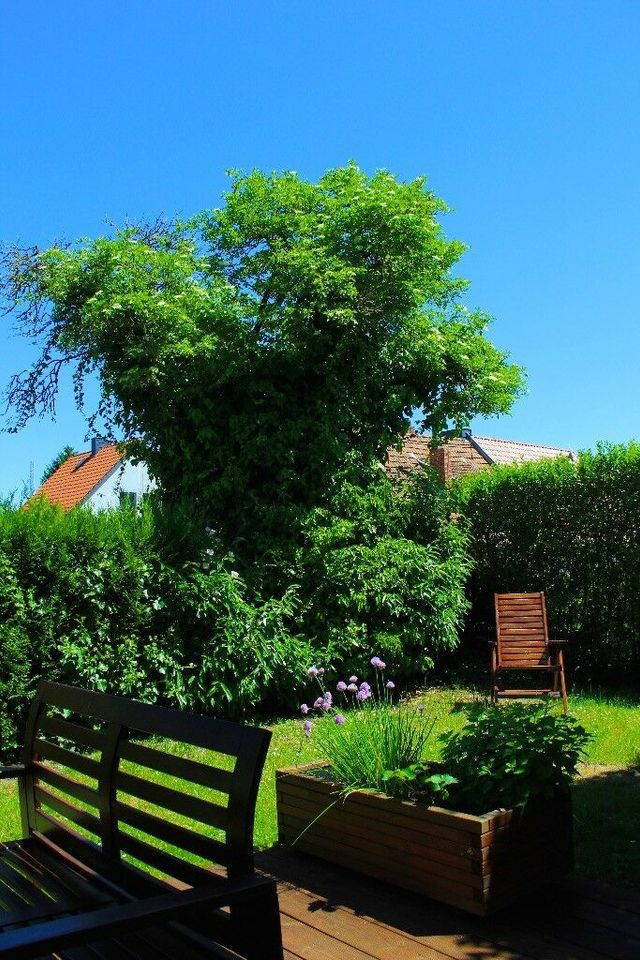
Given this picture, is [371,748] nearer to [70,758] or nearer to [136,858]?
[70,758]

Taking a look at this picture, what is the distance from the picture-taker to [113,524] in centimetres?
804

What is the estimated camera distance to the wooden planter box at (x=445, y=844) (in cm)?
348

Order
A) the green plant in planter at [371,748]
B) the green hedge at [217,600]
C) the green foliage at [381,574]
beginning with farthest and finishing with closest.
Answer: the green foliage at [381,574] → the green hedge at [217,600] → the green plant in planter at [371,748]

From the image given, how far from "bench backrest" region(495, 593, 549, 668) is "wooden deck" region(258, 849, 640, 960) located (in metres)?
5.65

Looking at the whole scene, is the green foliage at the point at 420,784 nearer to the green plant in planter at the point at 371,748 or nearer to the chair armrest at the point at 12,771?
the green plant in planter at the point at 371,748

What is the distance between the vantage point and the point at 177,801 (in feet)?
7.87

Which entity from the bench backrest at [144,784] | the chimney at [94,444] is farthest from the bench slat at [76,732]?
the chimney at [94,444]

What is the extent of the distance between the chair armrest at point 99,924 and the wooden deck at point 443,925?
1.52m

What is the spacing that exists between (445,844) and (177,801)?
161cm

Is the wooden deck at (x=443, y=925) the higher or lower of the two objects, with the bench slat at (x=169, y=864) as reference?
lower

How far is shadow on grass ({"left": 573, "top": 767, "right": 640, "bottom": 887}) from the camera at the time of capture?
4138 millimetres

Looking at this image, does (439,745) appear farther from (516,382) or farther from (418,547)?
(516,382)

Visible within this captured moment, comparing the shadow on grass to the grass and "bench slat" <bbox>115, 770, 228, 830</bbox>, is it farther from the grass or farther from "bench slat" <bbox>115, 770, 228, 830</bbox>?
"bench slat" <bbox>115, 770, 228, 830</bbox>

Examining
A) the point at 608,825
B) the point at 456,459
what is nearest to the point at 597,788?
the point at 608,825
